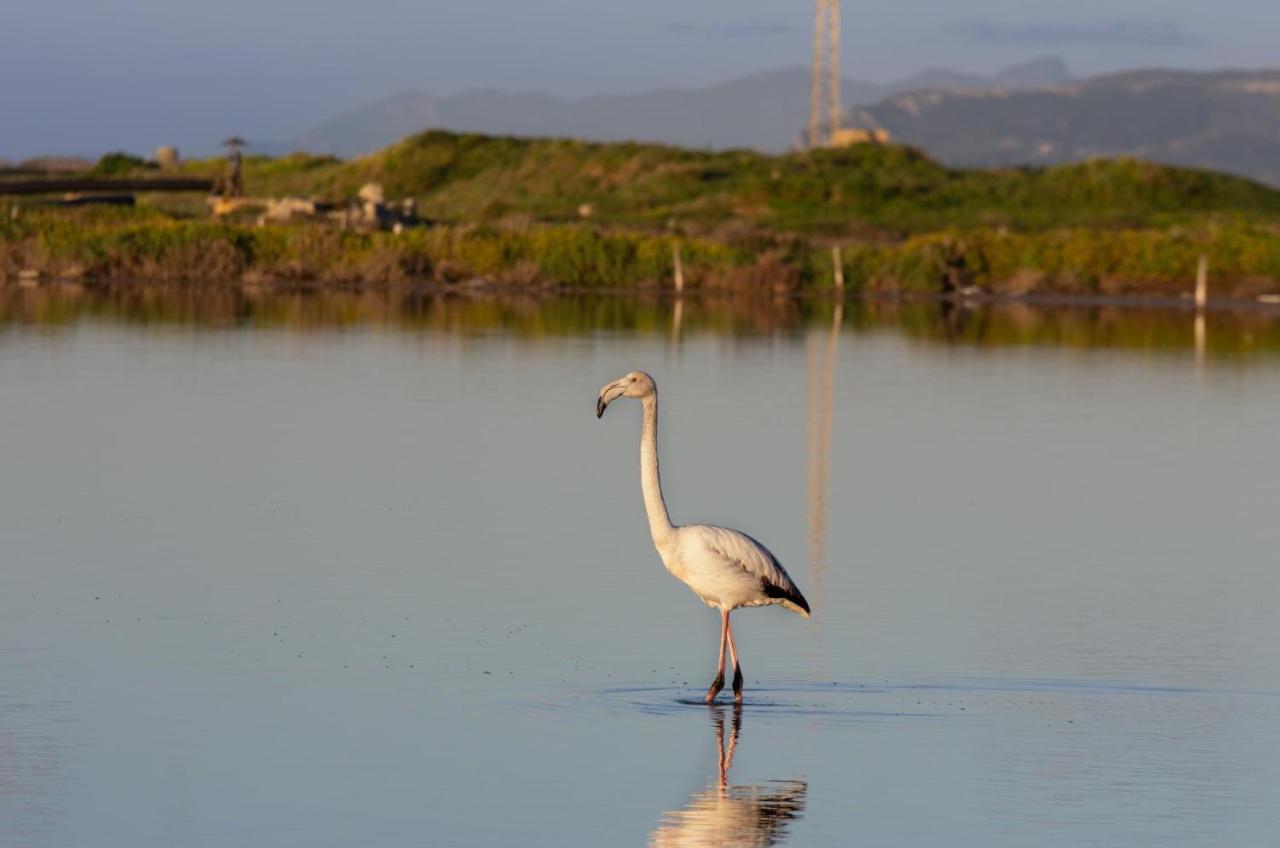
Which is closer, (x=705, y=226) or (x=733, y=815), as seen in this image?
(x=733, y=815)

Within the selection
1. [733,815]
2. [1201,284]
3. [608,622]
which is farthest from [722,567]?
[1201,284]

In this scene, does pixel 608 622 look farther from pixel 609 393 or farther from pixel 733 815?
pixel 733 815

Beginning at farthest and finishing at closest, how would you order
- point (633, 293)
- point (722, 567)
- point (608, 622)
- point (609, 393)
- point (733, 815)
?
point (633, 293), point (608, 622), point (609, 393), point (722, 567), point (733, 815)

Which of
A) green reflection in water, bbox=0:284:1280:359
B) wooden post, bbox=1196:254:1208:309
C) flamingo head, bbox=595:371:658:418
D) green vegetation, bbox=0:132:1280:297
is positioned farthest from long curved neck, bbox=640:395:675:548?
green vegetation, bbox=0:132:1280:297

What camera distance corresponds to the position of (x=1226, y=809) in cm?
1054

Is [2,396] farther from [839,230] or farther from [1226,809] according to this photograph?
[839,230]

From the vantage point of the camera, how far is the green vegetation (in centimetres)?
6138

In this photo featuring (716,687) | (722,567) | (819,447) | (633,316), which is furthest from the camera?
(633,316)

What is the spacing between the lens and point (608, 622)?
14.7 m

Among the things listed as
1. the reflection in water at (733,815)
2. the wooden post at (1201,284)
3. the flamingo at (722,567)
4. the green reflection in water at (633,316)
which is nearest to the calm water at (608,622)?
the reflection in water at (733,815)

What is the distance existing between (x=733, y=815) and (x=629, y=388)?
324 cm

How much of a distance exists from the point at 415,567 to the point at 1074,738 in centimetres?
588

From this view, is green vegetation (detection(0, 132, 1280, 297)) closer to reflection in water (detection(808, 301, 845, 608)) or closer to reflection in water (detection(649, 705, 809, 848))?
reflection in water (detection(808, 301, 845, 608))

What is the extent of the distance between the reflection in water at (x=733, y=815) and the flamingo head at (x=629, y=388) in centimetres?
224
